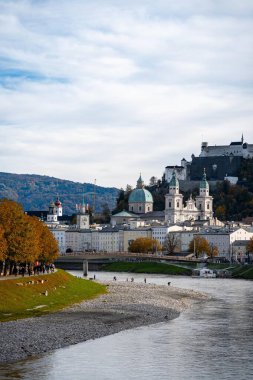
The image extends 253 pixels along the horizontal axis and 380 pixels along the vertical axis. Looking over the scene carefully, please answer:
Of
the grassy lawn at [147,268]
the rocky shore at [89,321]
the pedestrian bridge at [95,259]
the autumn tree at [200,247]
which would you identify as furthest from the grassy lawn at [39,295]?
the autumn tree at [200,247]

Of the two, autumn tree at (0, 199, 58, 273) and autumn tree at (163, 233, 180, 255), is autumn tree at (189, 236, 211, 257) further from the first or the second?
autumn tree at (0, 199, 58, 273)

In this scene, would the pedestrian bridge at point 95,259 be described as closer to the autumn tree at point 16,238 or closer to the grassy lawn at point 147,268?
the grassy lawn at point 147,268

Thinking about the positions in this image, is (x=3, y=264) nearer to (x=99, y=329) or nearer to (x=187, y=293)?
(x=187, y=293)

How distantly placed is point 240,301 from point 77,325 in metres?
24.2

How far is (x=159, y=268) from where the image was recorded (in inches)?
5330

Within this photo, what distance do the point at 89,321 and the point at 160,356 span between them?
10.8 meters

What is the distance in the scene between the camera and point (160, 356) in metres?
42.4

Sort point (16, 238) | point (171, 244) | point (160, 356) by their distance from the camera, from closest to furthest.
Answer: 1. point (160, 356)
2. point (16, 238)
3. point (171, 244)

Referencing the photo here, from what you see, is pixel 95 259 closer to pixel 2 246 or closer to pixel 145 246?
pixel 145 246

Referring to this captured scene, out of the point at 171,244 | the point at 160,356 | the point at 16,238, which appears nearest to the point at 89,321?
the point at 160,356

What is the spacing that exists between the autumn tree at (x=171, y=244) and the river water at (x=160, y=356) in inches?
4470

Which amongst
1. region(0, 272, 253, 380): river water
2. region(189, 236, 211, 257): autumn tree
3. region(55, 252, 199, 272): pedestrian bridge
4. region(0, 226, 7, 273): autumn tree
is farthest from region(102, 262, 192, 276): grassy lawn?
region(0, 272, 253, 380): river water

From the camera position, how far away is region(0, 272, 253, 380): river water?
38.1 m

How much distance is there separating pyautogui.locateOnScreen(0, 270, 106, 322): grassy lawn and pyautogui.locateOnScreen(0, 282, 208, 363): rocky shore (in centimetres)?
118
